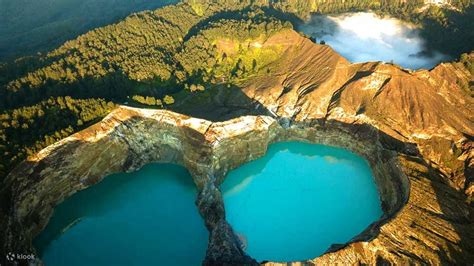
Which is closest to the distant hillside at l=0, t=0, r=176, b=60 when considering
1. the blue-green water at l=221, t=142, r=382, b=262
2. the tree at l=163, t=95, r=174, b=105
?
the tree at l=163, t=95, r=174, b=105

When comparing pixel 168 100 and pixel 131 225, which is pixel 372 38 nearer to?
pixel 168 100

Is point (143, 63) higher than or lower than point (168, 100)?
higher

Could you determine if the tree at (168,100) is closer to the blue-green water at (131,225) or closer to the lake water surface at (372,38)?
the blue-green water at (131,225)

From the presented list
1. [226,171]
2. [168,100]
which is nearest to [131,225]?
A: [226,171]

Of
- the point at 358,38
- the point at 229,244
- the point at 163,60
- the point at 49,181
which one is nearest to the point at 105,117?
the point at 49,181

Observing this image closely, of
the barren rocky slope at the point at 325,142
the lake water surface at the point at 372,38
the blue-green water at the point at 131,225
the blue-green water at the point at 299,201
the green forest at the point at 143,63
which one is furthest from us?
the lake water surface at the point at 372,38

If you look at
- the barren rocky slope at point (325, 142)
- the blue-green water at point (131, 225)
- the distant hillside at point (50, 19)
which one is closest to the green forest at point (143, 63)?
the barren rocky slope at point (325, 142)
